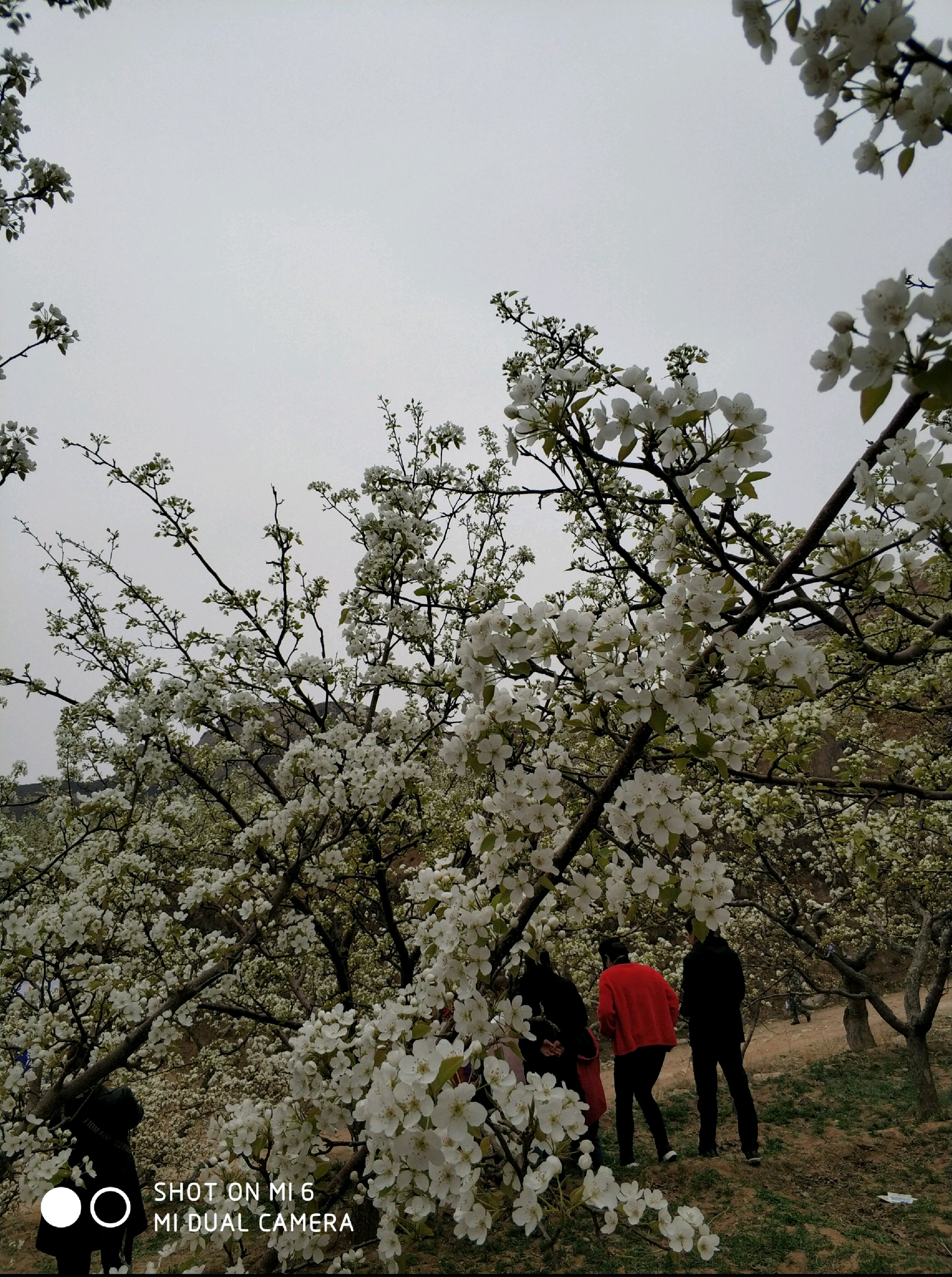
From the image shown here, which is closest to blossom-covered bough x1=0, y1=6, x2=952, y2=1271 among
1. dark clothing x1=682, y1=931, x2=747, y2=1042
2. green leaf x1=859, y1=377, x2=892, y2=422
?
green leaf x1=859, y1=377, x2=892, y2=422

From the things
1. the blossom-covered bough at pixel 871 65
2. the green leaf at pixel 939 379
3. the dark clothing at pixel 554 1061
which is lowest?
the dark clothing at pixel 554 1061

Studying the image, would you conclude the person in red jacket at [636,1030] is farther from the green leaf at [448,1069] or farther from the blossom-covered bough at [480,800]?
the green leaf at [448,1069]

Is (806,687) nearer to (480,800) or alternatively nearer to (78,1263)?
(480,800)

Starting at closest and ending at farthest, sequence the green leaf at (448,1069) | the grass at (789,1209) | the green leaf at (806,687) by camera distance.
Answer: the green leaf at (448,1069) → the green leaf at (806,687) → the grass at (789,1209)

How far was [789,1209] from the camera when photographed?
178 inches

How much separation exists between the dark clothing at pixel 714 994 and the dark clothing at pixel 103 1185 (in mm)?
3653

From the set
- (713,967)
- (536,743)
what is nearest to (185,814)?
(536,743)

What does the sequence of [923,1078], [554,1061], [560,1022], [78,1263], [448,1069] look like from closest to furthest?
1. [448,1069]
2. [78,1263]
3. [554,1061]
4. [560,1022]
5. [923,1078]

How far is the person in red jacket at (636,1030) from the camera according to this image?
502cm

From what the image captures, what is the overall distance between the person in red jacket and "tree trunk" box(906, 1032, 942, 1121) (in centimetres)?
221

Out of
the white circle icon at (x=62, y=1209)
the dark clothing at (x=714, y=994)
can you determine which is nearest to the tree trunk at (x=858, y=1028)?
the dark clothing at (x=714, y=994)

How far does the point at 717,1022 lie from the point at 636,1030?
562mm

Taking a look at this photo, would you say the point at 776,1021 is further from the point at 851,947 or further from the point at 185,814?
the point at 185,814

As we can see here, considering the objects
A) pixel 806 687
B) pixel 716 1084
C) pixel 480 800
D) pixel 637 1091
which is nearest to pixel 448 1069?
pixel 806 687
